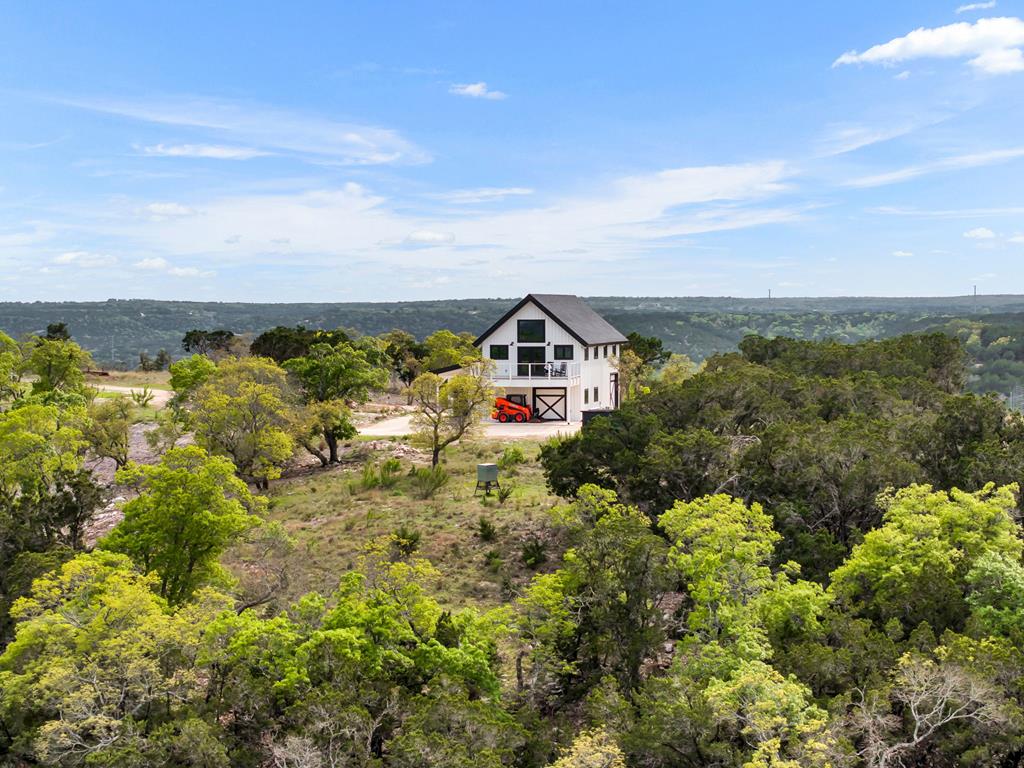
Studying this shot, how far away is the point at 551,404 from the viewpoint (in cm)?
4931

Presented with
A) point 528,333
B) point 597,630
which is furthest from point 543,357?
point 597,630

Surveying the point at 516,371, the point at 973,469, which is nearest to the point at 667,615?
the point at 973,469

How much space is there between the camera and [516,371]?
49.3m

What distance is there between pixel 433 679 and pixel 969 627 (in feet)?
34.3

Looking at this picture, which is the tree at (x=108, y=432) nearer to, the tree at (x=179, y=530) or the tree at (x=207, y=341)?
the tree at (x=179, y=530)

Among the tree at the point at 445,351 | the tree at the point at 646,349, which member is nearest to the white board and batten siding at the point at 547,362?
the tree at the point at 445,351

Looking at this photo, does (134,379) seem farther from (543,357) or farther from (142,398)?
(543,357)

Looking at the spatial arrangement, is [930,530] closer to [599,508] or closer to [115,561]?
[599,508]

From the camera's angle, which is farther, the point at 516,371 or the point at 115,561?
the point at 516,371

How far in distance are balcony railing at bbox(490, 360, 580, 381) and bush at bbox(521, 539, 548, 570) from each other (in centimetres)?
2339

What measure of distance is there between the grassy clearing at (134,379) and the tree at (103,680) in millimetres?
51881

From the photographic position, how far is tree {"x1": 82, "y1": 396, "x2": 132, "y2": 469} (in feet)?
110

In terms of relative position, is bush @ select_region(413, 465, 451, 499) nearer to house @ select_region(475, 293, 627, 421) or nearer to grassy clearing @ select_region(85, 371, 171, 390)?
house @ select_region(475, 293, 627, 421)

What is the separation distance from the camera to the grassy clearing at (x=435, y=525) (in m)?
23.3
